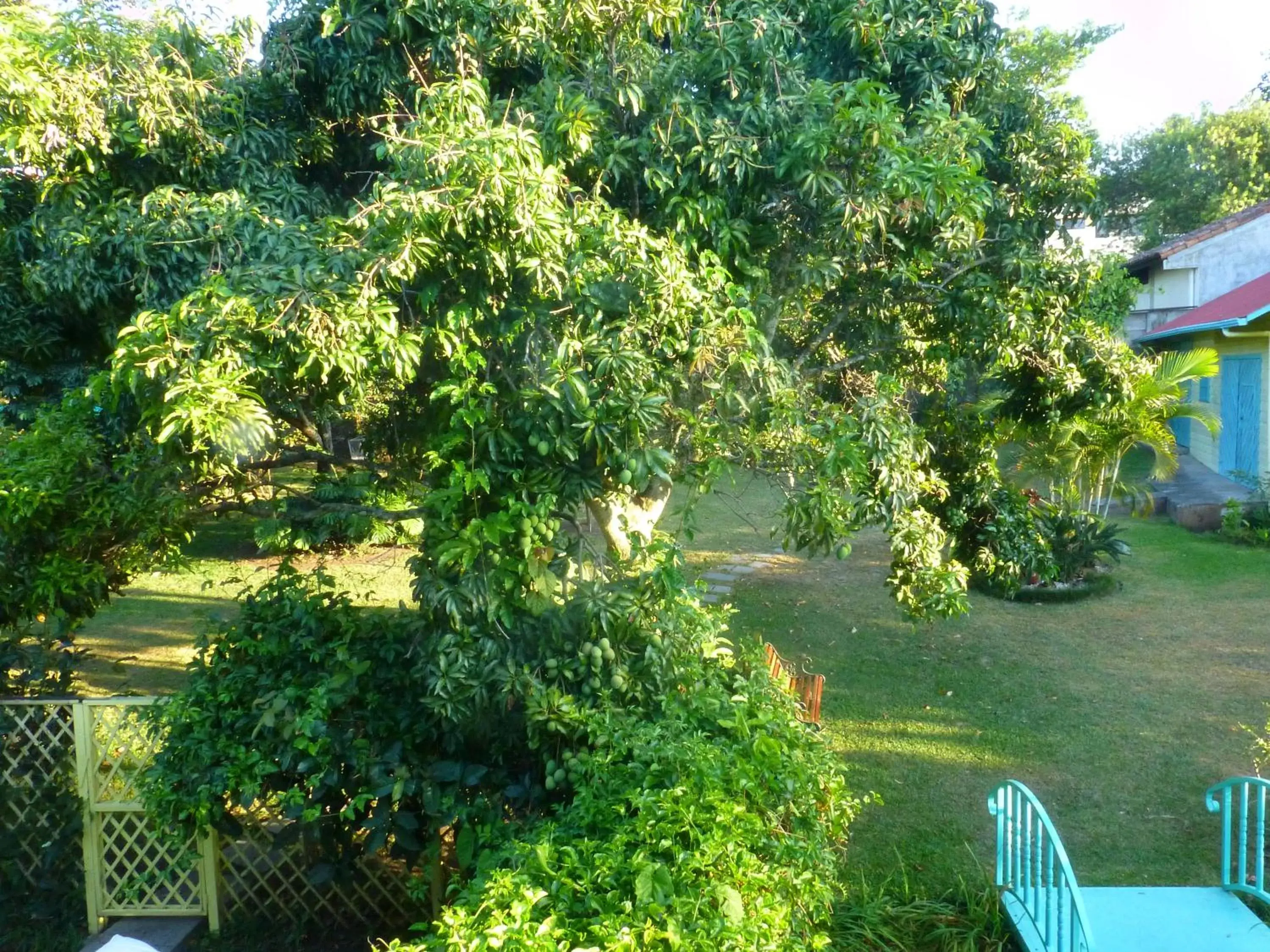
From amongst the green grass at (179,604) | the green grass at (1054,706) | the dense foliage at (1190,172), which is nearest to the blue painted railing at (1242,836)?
the green grass at (1054,706)

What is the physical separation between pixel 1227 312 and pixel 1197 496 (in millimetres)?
3018

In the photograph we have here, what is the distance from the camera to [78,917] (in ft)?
18.0

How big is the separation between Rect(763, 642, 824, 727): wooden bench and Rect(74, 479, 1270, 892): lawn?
1.12ft

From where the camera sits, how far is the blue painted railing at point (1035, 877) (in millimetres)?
3967

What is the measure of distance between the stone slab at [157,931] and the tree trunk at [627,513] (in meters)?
2.90

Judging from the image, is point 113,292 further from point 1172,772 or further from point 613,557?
point 1172,772

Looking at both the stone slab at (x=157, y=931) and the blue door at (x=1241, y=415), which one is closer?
the stone slab at (x=157, y=931)

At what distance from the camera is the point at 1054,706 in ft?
27.6

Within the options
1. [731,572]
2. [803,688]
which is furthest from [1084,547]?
[803,688]

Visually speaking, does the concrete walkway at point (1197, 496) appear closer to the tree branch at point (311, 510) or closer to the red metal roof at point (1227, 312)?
the red metal roof at point (1227, 312)

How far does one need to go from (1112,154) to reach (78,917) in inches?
1234

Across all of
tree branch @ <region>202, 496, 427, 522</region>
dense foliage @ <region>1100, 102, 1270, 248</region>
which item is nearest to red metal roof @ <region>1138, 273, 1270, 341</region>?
dense foliage @ <region>1100, 102, 1270, 248</region>

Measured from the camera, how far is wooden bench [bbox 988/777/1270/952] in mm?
4312

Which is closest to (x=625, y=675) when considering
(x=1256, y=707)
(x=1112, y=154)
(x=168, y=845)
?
(x=168, y=845)
